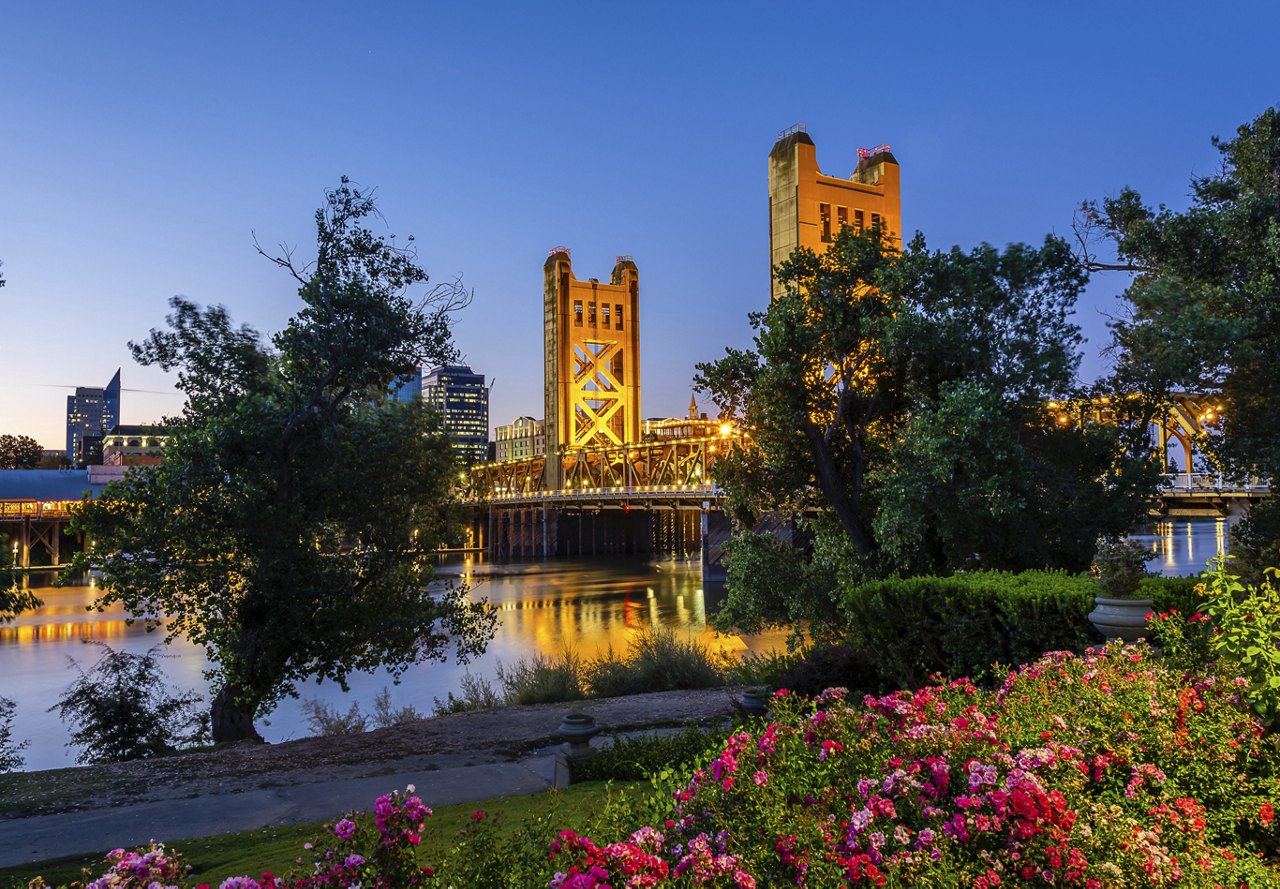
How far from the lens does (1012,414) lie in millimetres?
15711

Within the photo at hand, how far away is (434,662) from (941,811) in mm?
27644

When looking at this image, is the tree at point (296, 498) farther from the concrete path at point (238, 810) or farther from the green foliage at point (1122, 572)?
the green foliage at point (1122, 572)

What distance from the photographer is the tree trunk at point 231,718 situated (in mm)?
14188

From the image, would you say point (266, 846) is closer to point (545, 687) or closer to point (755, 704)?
point (755, 704)

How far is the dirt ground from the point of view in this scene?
29.8 feet

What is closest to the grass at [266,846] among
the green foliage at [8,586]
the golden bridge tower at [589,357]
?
the green foliage at [8,586]

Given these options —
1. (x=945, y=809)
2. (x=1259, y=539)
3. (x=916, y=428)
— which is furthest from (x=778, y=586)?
(x=945, y=809)

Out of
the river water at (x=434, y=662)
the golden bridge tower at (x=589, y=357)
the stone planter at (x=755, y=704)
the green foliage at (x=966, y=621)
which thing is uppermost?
the golden bridge tower at (x=589, y=357)

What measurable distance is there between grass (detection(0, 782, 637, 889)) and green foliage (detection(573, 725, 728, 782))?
0.60 meters

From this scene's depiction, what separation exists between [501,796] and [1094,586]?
695 cm

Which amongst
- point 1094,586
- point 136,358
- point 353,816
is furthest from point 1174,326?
point 136,358

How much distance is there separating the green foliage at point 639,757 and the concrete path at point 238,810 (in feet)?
1.87

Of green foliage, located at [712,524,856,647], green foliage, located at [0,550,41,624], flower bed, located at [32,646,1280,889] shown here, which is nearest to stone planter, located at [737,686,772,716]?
flower bed, located at [32,646,1280,889]

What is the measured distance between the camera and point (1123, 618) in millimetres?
9023
